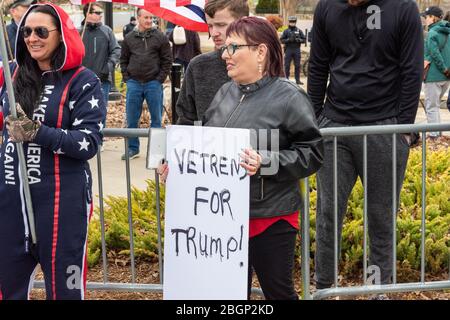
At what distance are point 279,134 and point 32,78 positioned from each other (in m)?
1.12

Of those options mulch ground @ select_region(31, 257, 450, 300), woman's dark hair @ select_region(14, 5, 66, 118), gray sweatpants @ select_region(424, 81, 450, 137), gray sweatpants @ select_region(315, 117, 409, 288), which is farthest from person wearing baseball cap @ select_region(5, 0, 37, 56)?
gray sweatpants @ select_region(424, 81, 450, 137)

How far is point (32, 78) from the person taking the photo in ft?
11.9

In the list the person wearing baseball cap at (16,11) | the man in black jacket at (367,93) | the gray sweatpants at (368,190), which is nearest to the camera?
the man in black jacket at (367,93)

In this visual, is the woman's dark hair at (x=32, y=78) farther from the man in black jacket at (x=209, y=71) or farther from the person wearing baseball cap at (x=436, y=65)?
the person wearing baseball cap at (x=436, y=65)

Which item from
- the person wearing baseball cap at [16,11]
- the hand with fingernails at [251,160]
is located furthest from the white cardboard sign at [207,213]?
the person wearing baseball cap at [16,11]

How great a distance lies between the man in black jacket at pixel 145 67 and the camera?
982 cm

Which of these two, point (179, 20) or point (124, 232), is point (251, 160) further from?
point (179, 20)

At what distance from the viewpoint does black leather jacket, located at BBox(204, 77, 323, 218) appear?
3.51 m

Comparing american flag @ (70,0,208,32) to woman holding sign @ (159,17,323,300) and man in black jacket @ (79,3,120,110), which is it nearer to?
woman holding sign @ (159,17,323,300)

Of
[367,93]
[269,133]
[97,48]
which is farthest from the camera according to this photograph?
[97,48]

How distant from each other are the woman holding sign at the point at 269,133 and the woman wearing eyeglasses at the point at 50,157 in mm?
Answer: 409

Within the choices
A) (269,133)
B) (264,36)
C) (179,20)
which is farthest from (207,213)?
(179,20)

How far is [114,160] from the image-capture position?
9.48 meters
